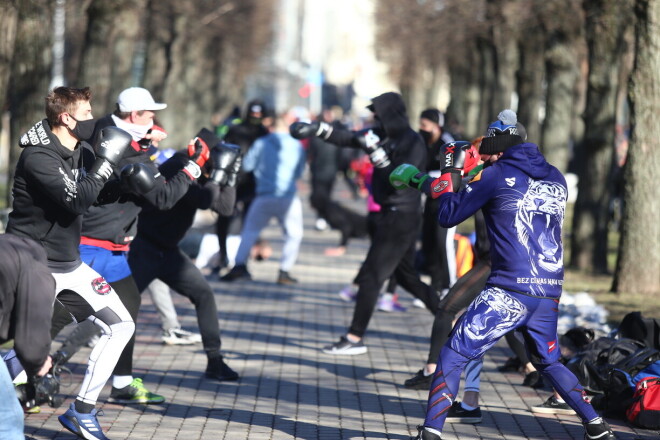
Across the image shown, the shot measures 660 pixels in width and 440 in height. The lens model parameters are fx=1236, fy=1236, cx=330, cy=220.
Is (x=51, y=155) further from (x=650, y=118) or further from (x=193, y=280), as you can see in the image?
(x=650, y=118)

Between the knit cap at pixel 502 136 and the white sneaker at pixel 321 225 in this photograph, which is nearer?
the knit cap at pixel 502 136

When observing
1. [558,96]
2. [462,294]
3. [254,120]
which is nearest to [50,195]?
[462,294]

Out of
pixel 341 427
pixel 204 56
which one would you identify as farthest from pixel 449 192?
pixel 204 56

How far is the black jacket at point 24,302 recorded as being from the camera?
17.6 ft

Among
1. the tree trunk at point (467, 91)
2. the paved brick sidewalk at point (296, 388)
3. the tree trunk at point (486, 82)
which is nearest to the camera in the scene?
the paved brick sidewalk at point (296, 388)

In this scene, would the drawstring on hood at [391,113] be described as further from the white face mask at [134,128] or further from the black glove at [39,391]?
the black glove at [39,391]

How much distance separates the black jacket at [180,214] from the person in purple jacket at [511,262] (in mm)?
2347

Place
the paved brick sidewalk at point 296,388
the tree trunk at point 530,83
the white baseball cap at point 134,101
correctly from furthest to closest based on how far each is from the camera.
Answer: the tree trunk at point 530,83 → the white baseball cap at point 134,101 → the paved brick sidewalk at point 296,388

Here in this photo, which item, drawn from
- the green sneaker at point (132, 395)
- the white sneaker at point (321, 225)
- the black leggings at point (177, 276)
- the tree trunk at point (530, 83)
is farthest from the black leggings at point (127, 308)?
the tree trunk at point (530, 83)

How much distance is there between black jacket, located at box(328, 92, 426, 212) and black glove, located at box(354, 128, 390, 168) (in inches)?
2.0

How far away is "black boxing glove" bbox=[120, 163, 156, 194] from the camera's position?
23.0 feet

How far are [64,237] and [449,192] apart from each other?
208 cm

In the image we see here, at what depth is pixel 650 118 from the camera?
43.0 feet

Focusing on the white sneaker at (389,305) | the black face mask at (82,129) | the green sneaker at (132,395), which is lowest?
the white sneaker at (389,305)
